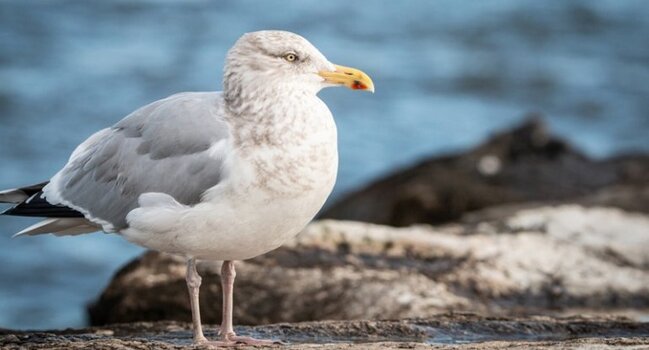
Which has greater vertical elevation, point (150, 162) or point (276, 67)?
point (276, 67)

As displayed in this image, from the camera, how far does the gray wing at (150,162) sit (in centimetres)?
637

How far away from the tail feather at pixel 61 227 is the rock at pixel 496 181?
5383 millimetres

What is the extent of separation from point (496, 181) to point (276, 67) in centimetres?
680

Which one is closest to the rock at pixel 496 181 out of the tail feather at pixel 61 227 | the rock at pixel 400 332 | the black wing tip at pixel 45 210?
the rock at pixel 400 332

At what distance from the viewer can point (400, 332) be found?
6918mm

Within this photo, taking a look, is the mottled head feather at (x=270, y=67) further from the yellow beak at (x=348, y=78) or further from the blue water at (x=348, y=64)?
the blue water at (x=348, y=64)

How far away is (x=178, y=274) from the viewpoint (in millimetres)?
8562

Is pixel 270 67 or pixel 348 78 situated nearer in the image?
pixel 270 67

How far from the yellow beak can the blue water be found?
299 inches

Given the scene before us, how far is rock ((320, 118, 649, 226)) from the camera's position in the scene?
12312 millimetres

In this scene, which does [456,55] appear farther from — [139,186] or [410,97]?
[139,186]

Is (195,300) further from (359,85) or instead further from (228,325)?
(359,85)

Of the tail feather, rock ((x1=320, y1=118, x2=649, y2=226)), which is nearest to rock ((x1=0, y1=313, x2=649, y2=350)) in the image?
the tail feather

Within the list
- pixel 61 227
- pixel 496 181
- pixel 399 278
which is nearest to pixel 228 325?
pixel 61 227
